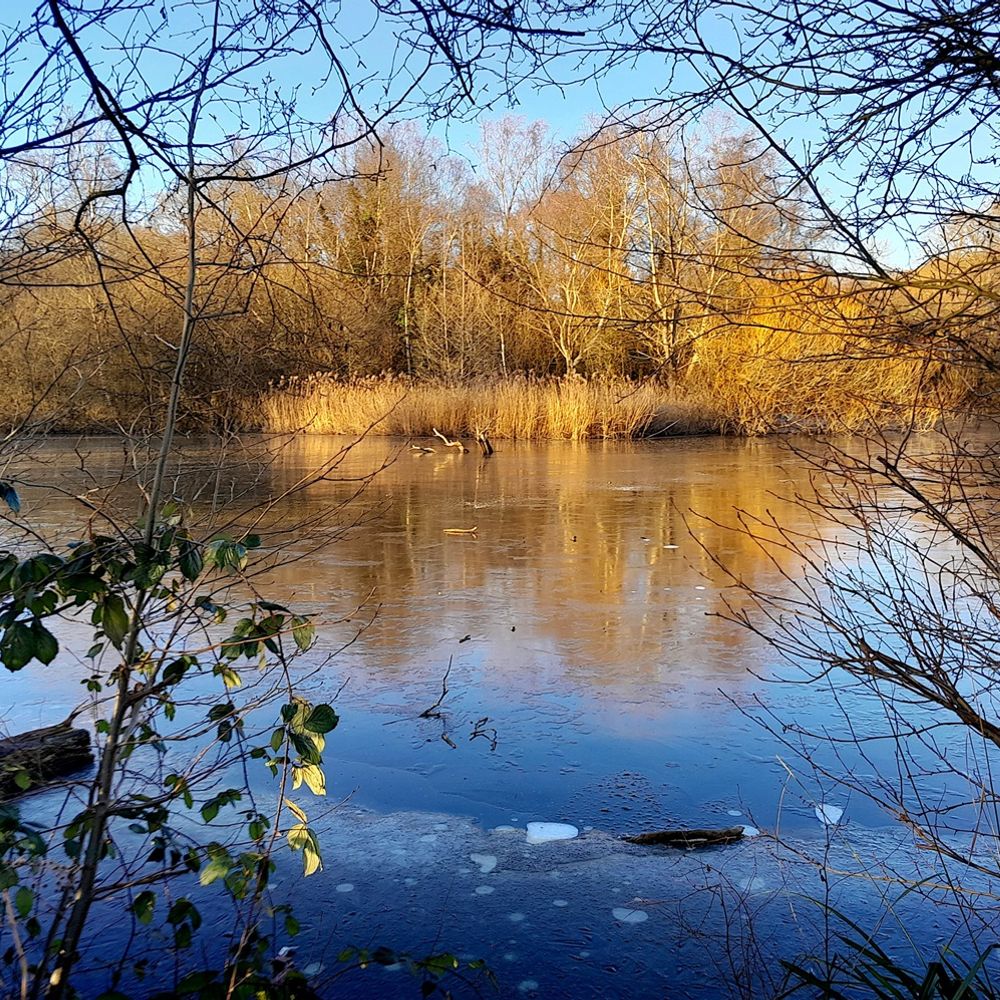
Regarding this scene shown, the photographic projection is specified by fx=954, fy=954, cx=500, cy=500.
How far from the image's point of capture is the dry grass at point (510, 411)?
21.0 meters

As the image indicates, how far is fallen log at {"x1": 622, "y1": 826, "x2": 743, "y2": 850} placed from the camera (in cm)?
302

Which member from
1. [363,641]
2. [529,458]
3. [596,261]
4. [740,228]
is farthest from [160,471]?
[529,458]

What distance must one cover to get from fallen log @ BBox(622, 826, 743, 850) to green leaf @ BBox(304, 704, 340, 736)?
1542 mm

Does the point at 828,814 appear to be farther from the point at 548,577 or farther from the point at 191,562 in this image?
the point at 548,577

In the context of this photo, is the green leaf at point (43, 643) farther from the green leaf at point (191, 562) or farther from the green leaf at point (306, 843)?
the green leaf at point (306, 843)

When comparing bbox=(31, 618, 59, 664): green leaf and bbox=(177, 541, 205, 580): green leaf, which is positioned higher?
bbox=(177, 541, 205, 580): green leaf

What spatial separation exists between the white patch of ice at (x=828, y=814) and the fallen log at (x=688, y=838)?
0.31 metres

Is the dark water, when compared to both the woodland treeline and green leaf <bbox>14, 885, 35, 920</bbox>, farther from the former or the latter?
green leaf <bbox>14, 885, 35, 920</bbox>

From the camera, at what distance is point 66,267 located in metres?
2.87

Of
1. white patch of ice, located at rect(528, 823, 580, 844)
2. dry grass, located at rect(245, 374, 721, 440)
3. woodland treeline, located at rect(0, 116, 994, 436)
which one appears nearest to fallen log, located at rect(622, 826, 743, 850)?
white patch of ice, located at rect(528, 823, 580, 844)

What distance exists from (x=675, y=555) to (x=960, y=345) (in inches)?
212

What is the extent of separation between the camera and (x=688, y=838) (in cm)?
304

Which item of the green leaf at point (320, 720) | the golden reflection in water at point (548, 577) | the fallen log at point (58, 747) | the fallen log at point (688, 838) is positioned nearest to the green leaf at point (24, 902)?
the green leaf at point (320, 720)

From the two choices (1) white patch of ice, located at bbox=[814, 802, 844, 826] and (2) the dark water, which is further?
(1) white patch of ice, located at bbox=[814, 802, 844, 826]
